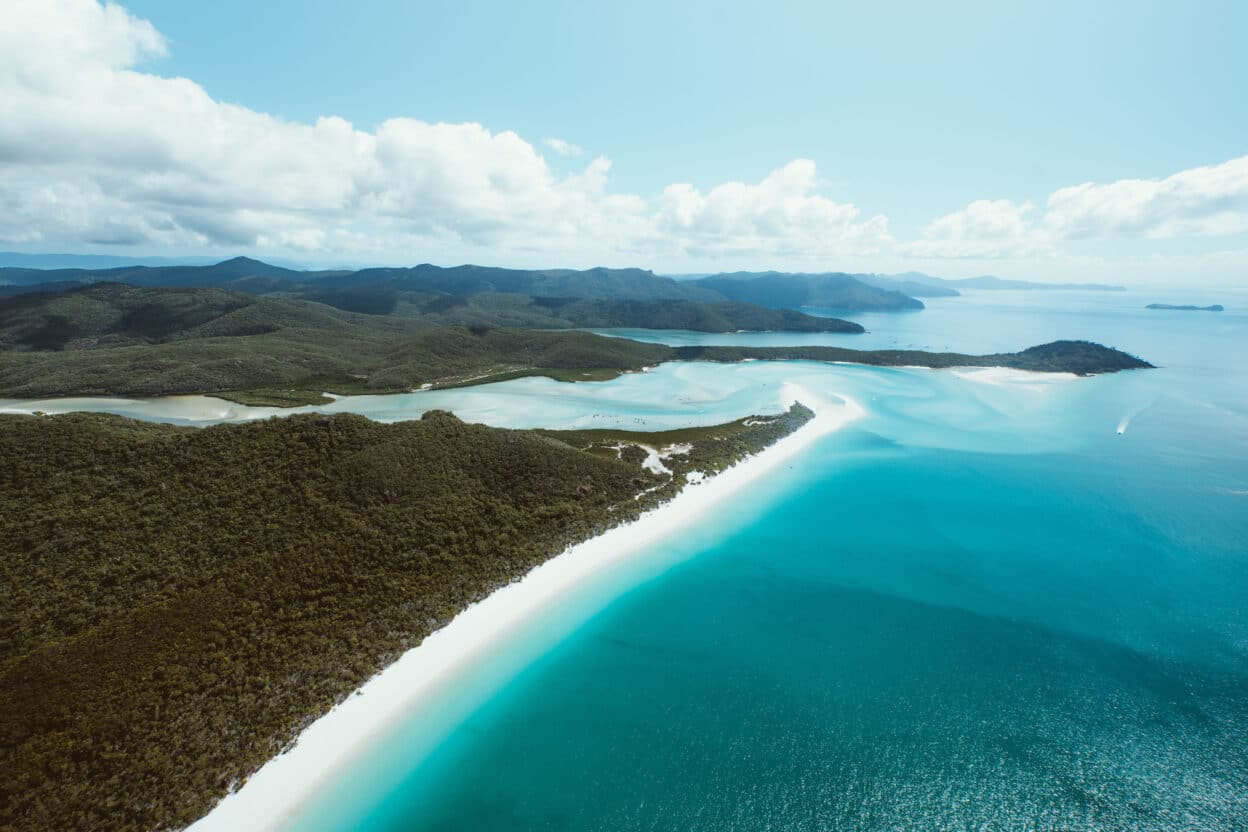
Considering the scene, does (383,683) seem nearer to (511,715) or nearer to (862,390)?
(511,715)

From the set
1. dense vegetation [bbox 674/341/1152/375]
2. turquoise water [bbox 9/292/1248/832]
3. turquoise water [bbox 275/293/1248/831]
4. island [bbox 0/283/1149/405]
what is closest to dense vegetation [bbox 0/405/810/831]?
turquoise water [bbox 9/292/1248/832]

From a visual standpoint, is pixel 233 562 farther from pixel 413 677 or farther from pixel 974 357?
pixel 974 357

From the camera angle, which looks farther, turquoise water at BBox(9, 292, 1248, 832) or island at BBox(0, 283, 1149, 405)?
island at BBox(0, 283, 1149, 405)

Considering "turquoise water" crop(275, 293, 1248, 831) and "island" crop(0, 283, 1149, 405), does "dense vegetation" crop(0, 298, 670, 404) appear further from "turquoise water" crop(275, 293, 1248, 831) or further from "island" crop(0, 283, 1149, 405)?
"turquoise water" crop(275, 293, 1248, 831)

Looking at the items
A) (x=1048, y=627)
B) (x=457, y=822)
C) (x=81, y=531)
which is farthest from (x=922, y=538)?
(x=81, y=531)

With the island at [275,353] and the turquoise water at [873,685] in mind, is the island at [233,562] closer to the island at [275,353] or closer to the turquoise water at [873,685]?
the turquoise water at [873,685]

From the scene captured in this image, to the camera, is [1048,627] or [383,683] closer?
[383,683]
